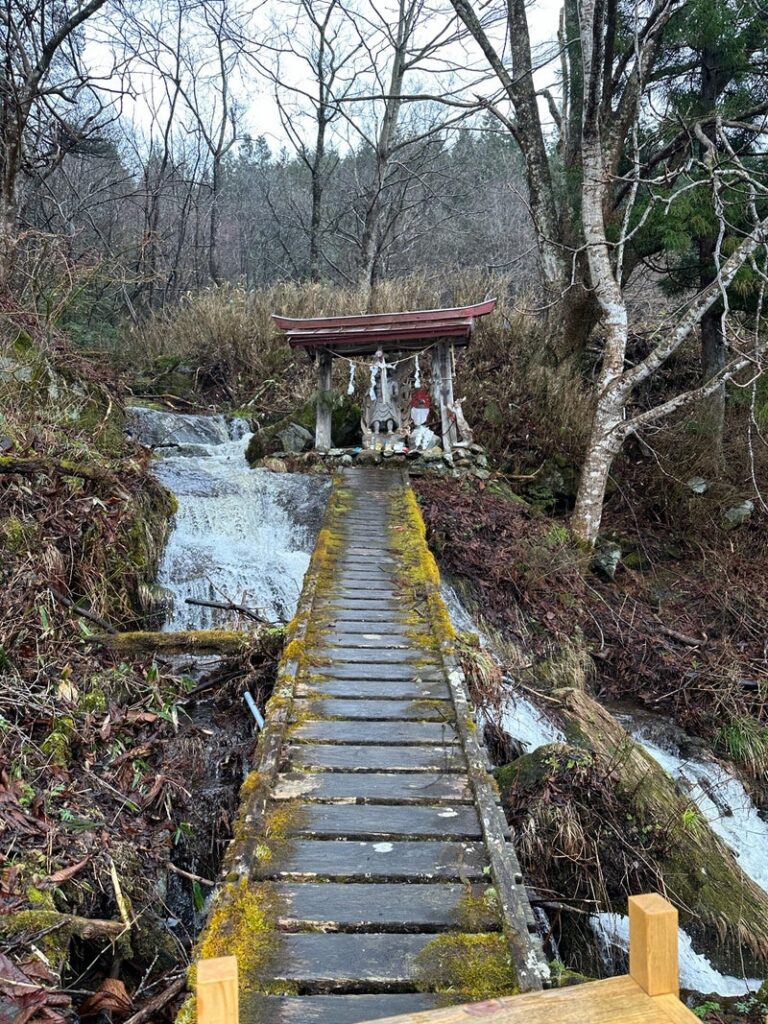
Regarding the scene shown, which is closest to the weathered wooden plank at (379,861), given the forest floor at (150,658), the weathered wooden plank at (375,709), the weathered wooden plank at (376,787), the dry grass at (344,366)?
the weathered wooden plank at (376,787)

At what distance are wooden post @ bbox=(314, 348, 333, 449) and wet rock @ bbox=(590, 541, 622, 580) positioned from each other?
180 inches

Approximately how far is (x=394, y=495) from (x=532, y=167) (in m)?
7.25

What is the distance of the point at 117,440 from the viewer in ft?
29.3

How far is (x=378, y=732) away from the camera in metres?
4.15

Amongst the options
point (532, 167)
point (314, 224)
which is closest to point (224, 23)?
point (314, 224)

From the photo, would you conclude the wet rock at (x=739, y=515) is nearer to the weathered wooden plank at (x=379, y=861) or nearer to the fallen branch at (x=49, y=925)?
the weathered wooden plank at (x=379, y=861)

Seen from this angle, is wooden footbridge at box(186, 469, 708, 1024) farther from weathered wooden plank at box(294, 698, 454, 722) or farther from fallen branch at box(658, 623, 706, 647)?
fallen branch at box(658, 623, 706, 647)

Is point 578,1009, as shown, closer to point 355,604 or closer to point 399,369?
point 355,604

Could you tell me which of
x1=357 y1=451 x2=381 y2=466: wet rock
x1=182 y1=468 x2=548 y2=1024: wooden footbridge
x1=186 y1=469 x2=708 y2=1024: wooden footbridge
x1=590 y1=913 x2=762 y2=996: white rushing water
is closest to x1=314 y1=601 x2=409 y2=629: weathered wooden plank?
x1=182 y1=468 x2=548 y2=1024: wooden footbridge

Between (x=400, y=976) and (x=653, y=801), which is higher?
(x=400, y=976)

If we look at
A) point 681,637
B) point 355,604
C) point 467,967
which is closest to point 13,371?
point 355,604

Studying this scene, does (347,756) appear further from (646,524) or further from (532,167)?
(532,167)

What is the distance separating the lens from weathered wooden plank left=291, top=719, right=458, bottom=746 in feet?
13.3

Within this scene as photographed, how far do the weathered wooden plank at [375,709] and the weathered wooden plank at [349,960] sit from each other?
1685 mm
